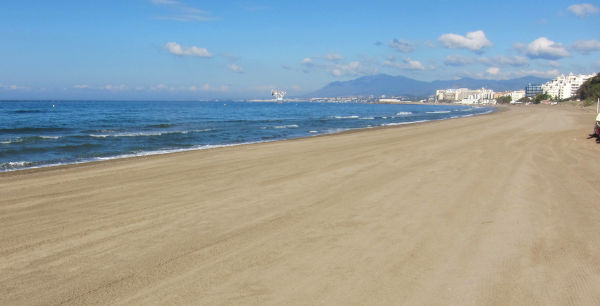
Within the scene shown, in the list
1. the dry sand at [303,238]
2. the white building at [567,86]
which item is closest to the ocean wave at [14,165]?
the dry sand at [303,238]

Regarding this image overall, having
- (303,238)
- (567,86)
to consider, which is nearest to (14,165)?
(303,238)

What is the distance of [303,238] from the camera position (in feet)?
15.7

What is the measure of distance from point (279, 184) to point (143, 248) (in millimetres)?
3829

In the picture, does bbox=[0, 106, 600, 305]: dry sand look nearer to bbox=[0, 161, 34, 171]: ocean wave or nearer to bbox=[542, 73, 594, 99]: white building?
bbox=[0, 161, 34, 171]: ocean wave

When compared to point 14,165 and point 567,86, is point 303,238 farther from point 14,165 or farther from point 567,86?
point 567,86

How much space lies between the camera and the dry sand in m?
3.51

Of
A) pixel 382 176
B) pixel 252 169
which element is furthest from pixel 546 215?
pixel 252 169

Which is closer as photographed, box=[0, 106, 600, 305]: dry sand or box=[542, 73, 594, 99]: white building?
box=[0, 106, 600, 305]: dry sand

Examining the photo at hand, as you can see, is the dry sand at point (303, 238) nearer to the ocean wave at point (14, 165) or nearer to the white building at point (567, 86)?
the ocean wave at point (14, 165)

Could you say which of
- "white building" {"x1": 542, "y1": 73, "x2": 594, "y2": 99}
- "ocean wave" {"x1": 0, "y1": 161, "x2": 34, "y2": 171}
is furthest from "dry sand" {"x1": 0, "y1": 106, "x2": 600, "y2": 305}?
"white building" {"x1": 542, "y1": 73, "x2": 594, "y2": 99}

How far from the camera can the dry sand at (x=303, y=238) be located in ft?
11.5

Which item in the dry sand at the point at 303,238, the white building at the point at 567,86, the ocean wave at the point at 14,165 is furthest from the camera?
the white building at the point at 567,86

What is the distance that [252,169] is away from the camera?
9922 mm

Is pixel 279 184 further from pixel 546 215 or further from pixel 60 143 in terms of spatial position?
pixel 60 143
